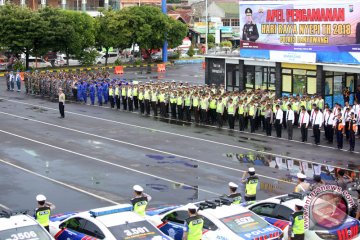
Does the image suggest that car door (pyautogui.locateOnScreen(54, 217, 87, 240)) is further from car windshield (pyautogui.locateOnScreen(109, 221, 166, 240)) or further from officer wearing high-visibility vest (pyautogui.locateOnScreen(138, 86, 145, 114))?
officer wearing high-visibility vest (pyautogui.locateOnScreen(138, 86, 145, 114))

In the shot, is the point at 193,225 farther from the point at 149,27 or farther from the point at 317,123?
the point at 149,27

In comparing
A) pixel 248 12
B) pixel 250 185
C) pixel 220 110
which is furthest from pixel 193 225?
pixel 248 12

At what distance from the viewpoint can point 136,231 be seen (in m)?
12.5

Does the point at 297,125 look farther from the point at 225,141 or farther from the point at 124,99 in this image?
the point at 124,99

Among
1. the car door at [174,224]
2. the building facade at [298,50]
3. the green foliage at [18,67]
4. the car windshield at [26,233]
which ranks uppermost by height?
the building facade at [298,50]

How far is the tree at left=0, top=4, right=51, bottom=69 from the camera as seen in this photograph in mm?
57469

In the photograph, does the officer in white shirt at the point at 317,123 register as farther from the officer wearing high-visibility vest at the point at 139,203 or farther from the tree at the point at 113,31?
the tree at the point at 113,31

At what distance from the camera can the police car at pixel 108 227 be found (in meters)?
12.4

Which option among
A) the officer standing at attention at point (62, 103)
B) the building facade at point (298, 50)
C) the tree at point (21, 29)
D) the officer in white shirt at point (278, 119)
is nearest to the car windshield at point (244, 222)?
the officer in white shirt at point (278, 119)

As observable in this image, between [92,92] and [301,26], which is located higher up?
[301,26]

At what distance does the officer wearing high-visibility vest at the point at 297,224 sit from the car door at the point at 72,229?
3.94 m

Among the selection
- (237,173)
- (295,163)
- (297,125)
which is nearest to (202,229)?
(237,173)

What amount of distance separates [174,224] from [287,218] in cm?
233

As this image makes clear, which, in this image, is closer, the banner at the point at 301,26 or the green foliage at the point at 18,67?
the banner at the point at 301,26
